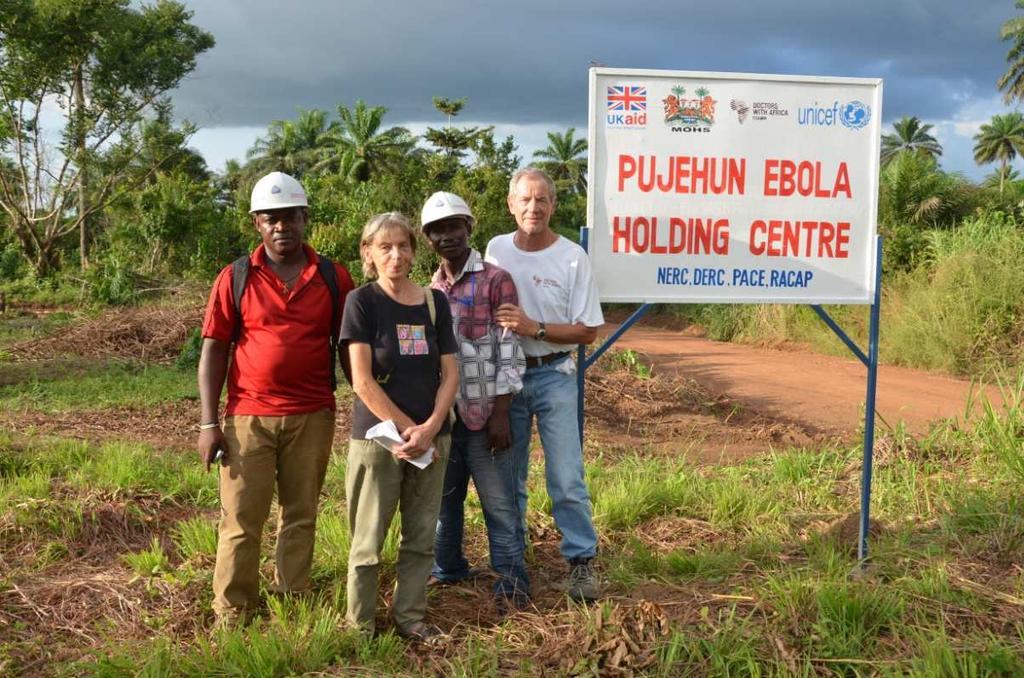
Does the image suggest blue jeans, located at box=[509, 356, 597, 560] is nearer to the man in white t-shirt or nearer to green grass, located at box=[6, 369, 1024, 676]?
the man in white t-shirt

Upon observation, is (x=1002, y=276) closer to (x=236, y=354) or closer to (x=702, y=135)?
(x=702, y=135)

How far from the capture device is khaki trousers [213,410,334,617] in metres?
3.24

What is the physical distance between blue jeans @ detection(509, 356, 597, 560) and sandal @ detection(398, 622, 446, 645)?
0.62m

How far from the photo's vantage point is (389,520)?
3162 mm

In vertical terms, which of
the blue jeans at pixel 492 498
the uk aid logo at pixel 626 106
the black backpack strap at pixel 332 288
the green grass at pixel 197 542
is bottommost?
the green grass at pixel 197 542

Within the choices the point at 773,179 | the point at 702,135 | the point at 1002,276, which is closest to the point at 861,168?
the point at 773,179

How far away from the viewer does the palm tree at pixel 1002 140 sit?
54.0 metres

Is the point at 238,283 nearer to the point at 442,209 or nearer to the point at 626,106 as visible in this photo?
the point at 442,209

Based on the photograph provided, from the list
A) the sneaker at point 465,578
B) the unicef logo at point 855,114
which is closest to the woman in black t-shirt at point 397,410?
the sneaker at point 465,578

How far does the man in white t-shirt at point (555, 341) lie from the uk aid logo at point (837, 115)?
135cm

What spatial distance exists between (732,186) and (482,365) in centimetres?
153

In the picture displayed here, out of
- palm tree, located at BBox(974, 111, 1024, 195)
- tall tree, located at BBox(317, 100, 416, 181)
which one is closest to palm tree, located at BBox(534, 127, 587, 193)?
tall tree, located at BBox(317, 100, 416, 181)

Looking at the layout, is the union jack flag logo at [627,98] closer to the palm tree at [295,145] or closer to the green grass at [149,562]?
the green grass at [149,562]

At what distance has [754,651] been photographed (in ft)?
9.45
